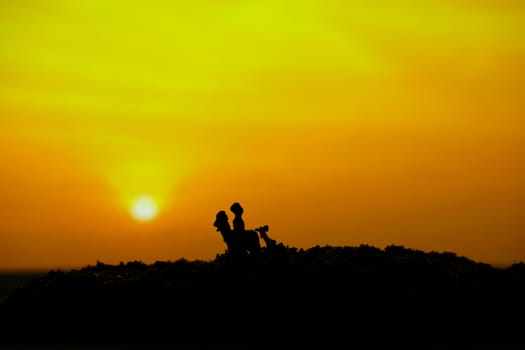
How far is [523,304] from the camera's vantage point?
39.0 m

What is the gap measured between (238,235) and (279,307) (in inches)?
223

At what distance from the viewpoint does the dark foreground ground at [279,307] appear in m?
34.4

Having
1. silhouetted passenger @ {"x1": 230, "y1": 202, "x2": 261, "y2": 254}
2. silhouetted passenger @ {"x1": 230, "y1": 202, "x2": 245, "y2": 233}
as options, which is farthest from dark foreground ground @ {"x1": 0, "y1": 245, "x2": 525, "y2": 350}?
silhouetted passenger @ {"x1": 230, "y1": 202, "x2": 245, "y2": 233}

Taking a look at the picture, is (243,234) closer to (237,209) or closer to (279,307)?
(237,209)


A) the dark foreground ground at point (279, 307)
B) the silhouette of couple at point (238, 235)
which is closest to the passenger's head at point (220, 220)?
the silhouette of couple at point (238, 235)

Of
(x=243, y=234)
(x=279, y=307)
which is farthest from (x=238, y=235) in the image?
(x=279, y=307)

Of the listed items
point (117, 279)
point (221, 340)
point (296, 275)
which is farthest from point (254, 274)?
point (117, 279)

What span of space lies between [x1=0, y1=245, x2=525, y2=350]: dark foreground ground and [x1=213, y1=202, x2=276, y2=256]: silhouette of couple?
25.2 inches

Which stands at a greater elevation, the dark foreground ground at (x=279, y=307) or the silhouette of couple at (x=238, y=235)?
the silhouette of couple at (x=238, y=235)

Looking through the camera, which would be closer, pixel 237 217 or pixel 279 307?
pixel 279 307

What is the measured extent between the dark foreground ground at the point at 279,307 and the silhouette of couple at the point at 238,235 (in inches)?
25.2

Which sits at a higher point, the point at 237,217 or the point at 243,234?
the point at 237,217

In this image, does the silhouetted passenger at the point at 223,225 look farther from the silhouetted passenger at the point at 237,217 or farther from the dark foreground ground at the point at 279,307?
the dark foreground ground at the point at 279,307

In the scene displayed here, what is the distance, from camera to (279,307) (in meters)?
35.4
